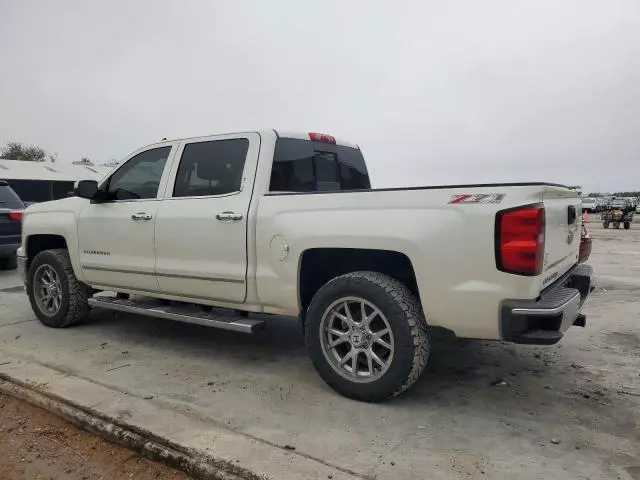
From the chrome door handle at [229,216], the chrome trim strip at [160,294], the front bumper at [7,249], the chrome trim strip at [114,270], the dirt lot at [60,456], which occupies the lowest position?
the dirt lot at [60,456]

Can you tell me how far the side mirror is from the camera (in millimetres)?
4848

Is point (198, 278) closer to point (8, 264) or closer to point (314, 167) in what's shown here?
point (314, 167)

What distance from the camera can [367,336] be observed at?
11.2 ft

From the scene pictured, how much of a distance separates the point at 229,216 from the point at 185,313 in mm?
1009

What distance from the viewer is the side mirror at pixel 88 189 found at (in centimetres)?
485

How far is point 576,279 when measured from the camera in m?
3.94

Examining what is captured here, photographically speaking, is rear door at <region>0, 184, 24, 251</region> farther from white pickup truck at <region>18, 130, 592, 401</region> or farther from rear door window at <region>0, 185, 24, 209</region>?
white pickup truck at <region>18, 130, 592, 401</region>

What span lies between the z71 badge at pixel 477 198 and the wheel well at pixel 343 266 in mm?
545

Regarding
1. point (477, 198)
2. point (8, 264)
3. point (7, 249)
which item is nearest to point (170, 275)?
point (477, 198)

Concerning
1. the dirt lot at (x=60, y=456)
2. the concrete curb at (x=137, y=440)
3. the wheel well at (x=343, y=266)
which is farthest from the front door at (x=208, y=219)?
the dirt lot at (x=60, y=456)

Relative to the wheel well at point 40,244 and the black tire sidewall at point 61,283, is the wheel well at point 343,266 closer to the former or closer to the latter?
the black tire sidewall at point 61,283

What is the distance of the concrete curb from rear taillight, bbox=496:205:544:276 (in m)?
1.75

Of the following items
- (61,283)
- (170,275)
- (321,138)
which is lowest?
(61,283)

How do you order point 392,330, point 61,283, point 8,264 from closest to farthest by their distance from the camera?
point 392,330 < point 61,283 < point 8,264
